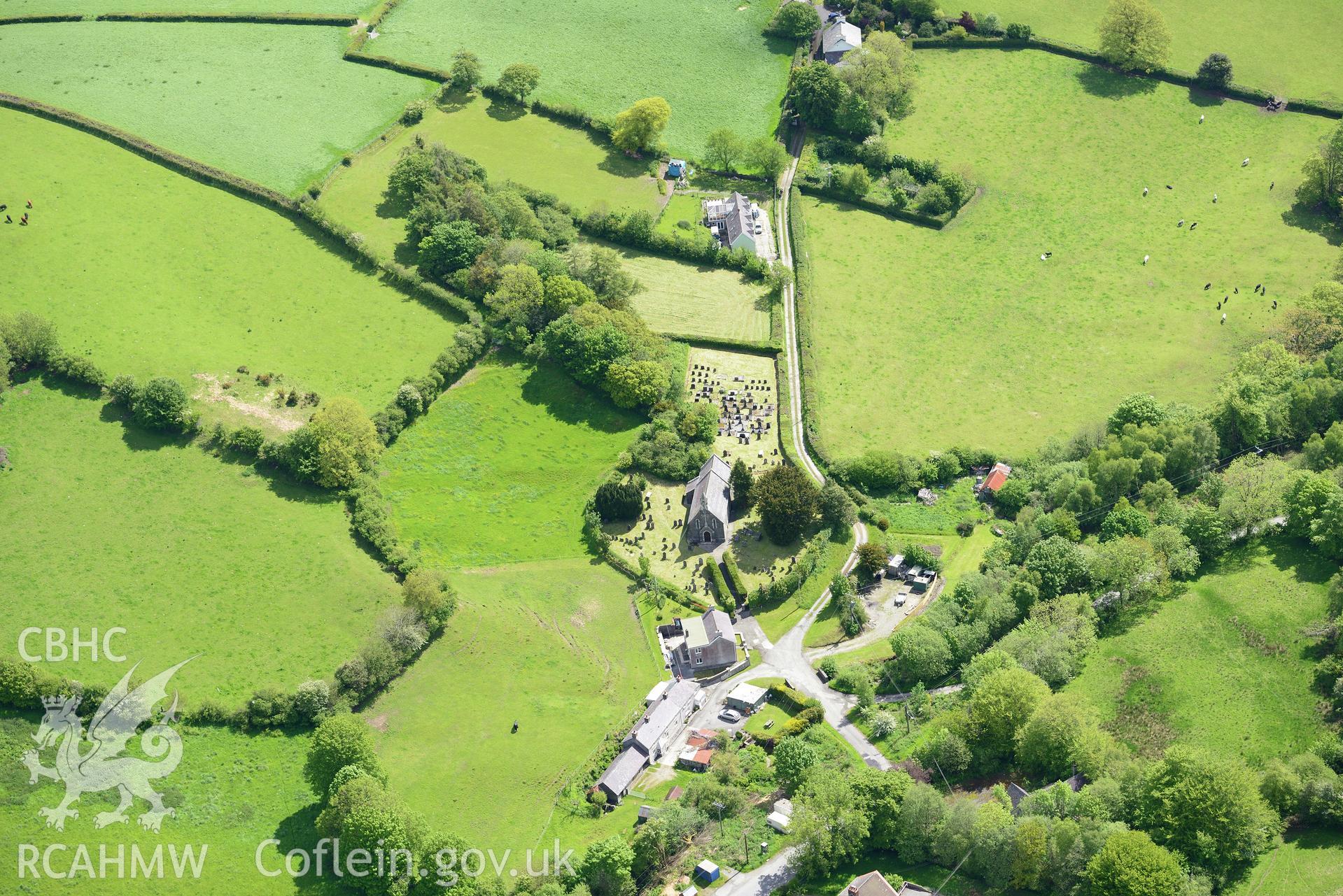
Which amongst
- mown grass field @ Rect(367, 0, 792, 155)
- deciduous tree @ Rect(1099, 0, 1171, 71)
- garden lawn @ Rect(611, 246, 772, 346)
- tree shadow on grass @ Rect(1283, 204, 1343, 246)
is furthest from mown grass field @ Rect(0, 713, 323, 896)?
deciduous tree @ Rect(1099, 0, 1171, 71)

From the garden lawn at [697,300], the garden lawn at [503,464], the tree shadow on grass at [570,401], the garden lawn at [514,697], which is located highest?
the garden lawn at [697,300]

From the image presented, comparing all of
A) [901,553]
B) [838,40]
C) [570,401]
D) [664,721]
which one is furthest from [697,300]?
[664,721]

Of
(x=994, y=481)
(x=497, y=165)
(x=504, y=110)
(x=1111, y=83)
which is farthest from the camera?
(x=1111, y=83)

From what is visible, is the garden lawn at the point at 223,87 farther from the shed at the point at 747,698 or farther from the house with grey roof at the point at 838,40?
the shed at the point at 747,698

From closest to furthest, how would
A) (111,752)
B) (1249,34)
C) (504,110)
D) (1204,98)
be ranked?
1. (111,752)
2. (504,110)
3. (1204,98)
4. (1249,34)

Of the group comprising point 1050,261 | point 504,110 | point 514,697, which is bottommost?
point 514,697

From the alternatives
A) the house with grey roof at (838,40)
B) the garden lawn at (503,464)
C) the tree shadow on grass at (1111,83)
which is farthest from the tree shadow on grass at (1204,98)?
the garden lawn at (503,464)

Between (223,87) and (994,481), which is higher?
(223,87)

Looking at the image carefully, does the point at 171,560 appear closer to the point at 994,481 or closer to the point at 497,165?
the point at 497,165
